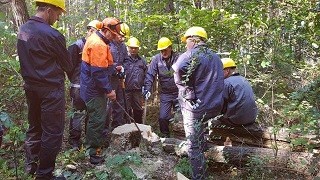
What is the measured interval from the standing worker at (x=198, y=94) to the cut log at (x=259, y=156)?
314 millimetres

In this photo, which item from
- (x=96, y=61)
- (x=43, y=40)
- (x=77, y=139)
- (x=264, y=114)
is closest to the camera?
(x=43, y=40)

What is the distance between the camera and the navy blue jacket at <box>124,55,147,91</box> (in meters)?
7.26

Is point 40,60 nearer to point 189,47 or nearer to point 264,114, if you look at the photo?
point 189,47

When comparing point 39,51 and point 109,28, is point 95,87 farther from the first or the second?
point 39,51

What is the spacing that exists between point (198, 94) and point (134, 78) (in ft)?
9.55

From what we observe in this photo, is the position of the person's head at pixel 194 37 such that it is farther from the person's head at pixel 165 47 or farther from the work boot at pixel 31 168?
the work boot at pixel 31 168

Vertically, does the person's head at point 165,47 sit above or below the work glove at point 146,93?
above

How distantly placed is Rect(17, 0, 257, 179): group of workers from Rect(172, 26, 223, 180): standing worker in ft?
0.05

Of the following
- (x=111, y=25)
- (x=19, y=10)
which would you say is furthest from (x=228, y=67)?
(x=19, y=10)

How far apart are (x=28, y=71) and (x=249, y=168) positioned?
11.4ft

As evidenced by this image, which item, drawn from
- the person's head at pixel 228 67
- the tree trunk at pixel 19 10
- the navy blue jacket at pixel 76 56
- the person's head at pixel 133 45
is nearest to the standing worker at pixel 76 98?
the navy blue jacket at pixel 76 56

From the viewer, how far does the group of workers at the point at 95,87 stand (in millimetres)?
3770

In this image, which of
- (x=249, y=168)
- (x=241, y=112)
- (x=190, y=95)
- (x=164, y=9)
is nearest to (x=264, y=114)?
(x=241, y=112)

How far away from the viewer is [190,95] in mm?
4691
